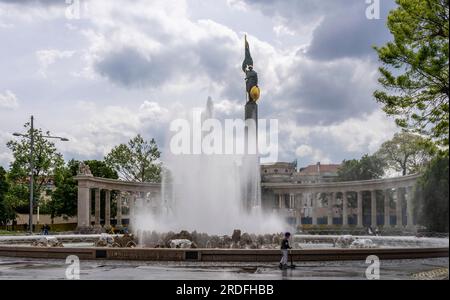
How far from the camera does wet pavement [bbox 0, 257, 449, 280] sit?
65.9ft

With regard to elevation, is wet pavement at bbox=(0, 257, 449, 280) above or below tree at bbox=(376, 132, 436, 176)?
below

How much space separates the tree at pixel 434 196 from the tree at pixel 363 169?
40.6 metres

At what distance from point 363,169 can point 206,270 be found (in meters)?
87.8

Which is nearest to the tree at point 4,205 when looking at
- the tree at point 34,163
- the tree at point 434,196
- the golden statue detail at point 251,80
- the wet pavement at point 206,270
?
the tree at point 34,163

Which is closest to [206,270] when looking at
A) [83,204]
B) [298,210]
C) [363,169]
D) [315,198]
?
[83,204]

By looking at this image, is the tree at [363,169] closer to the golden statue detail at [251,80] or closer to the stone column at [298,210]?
the stone column at [298,210]

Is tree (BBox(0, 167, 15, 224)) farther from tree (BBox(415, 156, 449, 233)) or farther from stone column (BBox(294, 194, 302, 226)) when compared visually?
tree (BBox(415, 156, 449, 233))

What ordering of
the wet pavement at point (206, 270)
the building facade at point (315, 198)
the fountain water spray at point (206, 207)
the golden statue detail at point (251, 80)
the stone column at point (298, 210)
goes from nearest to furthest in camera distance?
the wet pavement at point (206, 270)
the fountain water spray at point (206, 207)
the building facade at point (315, 198)
the golden statue detail at point (251, 80)
the stone column at point (298, 210)

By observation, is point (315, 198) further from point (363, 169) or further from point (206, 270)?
point (206, 270)

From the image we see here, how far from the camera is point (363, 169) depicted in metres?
106

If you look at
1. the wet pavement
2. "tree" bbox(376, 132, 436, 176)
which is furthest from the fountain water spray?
"tree" bbox(376, 132, 436, 176)

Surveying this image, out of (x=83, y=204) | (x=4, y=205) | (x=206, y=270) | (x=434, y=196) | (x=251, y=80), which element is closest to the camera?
(x=206, y=270)

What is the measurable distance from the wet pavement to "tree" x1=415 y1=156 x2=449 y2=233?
32463mm

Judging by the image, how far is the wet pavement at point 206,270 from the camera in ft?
65.9
